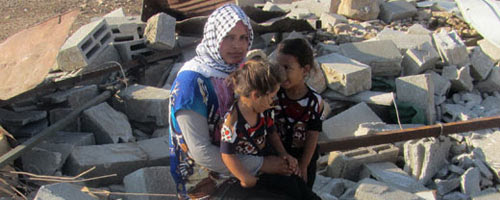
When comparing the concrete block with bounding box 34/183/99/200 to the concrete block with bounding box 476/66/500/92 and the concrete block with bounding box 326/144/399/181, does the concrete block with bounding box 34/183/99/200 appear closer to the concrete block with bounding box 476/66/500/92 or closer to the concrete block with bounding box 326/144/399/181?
the concrete block with bounding box 326/144/399/181

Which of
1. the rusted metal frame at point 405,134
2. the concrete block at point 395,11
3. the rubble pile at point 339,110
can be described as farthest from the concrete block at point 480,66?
the concrete block at point 395,11

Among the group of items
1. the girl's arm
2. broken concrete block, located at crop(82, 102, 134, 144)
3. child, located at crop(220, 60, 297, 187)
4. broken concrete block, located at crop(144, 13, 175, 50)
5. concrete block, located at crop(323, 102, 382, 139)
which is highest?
child, located at crop(220, 60, 297, 187)

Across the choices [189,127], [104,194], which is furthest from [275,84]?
[104,194]

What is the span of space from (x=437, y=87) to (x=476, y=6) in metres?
3.33

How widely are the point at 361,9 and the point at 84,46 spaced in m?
4.77

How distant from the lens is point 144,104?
16.0ft

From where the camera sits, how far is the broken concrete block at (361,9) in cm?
807

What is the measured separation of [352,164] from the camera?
4.23 m

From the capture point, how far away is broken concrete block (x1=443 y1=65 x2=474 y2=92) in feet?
19.0

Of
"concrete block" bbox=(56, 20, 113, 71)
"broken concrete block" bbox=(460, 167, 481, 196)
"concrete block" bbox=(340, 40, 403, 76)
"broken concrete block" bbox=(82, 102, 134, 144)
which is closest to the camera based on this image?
"broken concrete block" bbox=(460, 167, 481, 196)

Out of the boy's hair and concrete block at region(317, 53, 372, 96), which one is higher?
the boy's hair

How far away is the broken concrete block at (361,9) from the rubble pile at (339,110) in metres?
0.47

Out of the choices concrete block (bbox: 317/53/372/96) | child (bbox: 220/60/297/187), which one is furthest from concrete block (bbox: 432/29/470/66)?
child (bbox: 220/60/297/187)

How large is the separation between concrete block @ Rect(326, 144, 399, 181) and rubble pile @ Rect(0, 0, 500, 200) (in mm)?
11
